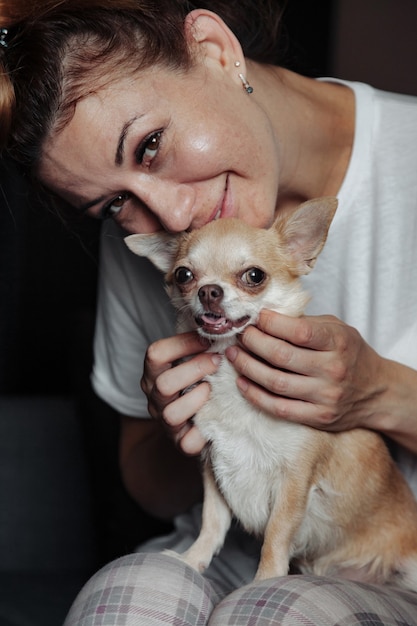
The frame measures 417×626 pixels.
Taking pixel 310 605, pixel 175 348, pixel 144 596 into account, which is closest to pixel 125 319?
pixel 175 348

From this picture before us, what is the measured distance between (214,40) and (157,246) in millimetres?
380

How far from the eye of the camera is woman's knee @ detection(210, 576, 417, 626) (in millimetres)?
1202

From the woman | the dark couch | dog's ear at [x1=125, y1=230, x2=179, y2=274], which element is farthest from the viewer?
the dark couch

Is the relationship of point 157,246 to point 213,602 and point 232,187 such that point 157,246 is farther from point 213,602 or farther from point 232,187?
point 213,602

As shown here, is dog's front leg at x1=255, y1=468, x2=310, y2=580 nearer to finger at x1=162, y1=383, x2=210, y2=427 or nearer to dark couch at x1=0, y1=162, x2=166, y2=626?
finger at x1=162, y1=383, x2=210, y2=427

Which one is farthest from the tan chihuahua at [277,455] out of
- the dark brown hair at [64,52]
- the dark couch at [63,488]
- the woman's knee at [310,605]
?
the dark couch at [63,488]

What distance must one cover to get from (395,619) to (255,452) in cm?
35

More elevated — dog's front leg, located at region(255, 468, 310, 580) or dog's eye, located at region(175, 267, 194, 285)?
dog's eye, located at region(175, 267, 194, 285)

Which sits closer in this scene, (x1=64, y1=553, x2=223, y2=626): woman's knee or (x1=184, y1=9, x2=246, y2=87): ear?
(x1=64, y1=553, x2=223, y2=626): woman's knee

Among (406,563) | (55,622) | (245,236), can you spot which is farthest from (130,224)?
(55,622)

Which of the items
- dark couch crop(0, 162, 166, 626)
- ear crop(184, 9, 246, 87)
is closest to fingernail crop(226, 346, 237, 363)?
ear crop(184, 9, 246, 87)

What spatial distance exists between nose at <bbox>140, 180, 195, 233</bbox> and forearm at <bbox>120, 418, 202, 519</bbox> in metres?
0.62

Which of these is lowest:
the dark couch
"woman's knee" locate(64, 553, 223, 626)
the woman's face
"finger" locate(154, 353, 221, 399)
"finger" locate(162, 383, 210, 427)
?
the dark couch

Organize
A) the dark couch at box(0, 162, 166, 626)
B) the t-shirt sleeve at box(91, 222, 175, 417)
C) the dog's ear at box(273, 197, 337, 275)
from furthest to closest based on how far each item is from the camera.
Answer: the dark couch at box(0, 162, 166, 626) → the t-shirt sleeve at box(91, 222, 175, 417) → the dog's ear at box(273, 197, 337, 275)
